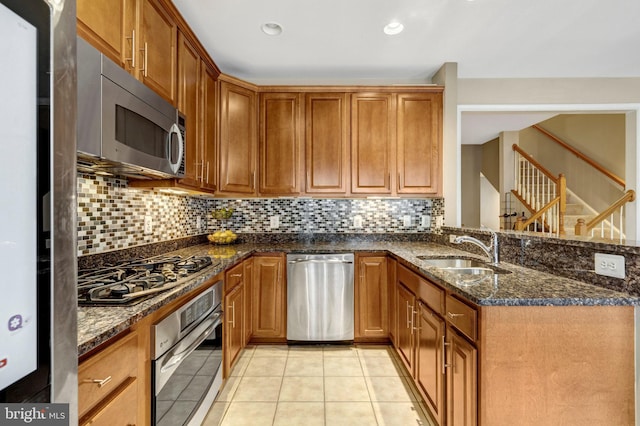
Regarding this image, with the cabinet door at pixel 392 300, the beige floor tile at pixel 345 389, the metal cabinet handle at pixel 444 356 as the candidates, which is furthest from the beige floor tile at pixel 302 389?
the metal cabinet handle at pixel 444 356

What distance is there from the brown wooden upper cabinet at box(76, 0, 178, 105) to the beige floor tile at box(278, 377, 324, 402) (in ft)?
6.83

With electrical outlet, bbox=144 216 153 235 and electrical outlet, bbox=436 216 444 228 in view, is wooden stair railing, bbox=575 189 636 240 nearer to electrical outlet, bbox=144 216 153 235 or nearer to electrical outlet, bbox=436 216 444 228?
electrical outlet, bbox=436 216 444 228

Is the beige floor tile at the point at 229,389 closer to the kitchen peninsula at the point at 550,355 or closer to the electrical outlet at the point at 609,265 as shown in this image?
the kitchen peninsula at the point at 550,355

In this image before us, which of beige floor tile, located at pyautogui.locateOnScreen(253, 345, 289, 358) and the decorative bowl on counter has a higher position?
the decorative bowl on counter

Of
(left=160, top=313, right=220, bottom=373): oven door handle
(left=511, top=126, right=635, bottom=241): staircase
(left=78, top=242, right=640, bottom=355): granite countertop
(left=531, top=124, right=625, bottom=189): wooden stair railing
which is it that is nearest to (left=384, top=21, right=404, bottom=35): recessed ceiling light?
(left=78, top=242, right=640, bottom=355): granite countertop

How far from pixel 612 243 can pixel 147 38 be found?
2500 millimetres

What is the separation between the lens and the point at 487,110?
314cm

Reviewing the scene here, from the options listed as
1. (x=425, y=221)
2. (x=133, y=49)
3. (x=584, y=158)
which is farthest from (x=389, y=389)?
(x=584, y=158)

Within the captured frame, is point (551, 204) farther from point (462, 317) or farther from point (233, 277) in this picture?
point (233, 277)

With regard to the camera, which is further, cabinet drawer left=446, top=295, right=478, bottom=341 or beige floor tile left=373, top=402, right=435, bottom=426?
beige floor tile left=373, top=402, right=435, bottom=426

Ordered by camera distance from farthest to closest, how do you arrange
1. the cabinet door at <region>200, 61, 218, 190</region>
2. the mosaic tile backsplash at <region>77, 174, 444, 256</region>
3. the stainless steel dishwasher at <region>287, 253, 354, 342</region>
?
1. the mosaic tile backsplash at <region>77, 174, 444, 256</region>
2. the stainless steel dishwasher at <region>287, 253, 354, 342</region>
3. the cabinet door at <region>200, 61, 218, 190</region>

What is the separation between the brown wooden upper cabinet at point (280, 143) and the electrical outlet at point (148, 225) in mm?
1035

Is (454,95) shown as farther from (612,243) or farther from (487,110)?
(612,243)

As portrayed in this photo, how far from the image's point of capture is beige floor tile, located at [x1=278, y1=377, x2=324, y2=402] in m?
2.03
